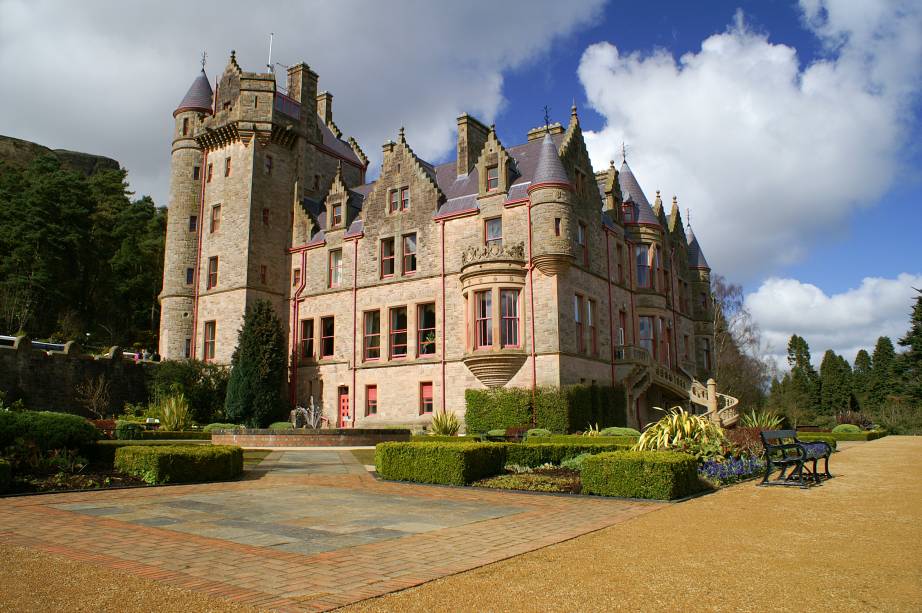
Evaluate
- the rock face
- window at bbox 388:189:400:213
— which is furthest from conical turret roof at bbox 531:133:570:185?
the rock face

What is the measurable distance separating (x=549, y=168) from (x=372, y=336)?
42.4 feet

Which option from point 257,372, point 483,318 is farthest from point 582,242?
point 257,372

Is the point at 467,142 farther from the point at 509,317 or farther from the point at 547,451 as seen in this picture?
the point at 547,451

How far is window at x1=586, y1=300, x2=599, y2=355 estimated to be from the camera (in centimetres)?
3222

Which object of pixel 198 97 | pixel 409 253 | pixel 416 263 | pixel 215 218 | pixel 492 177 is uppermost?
pixel 198 97

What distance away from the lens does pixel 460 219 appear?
32.8 m

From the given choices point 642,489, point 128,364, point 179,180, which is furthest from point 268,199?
point 642,489

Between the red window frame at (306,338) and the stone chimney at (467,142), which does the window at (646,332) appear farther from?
the red window frame at (306,338)

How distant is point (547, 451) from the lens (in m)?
17.1

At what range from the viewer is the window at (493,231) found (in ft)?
104

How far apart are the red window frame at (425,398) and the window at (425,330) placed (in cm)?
164

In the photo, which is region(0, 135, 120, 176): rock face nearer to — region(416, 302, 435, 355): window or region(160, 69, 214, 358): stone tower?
region(160, 69, 214, 358): stone tower

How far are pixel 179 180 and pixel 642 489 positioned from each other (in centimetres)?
3814

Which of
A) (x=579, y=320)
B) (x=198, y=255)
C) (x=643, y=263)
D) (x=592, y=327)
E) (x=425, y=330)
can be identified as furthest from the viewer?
(x=198, y=255)
